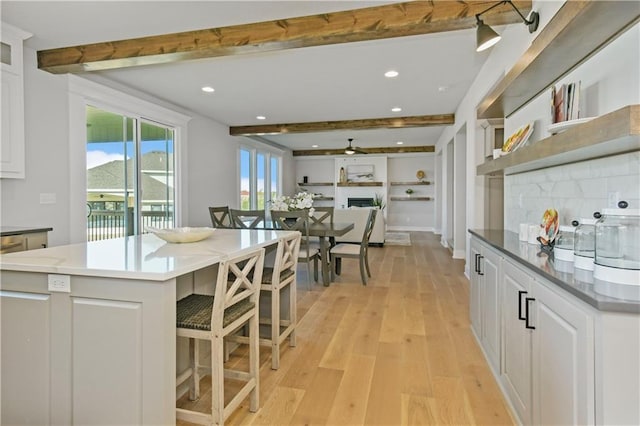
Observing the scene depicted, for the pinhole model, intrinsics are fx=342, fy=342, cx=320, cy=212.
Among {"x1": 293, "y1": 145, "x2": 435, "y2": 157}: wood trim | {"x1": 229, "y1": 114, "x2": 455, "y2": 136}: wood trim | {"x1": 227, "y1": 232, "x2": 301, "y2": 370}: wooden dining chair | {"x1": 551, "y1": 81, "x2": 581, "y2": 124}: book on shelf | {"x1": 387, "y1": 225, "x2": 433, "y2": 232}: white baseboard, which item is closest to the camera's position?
{"x1": 551, "y1": 81, "x2": 581, "y2": 124}: book on shelf

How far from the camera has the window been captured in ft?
26.4

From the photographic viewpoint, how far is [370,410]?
1861 millimetres

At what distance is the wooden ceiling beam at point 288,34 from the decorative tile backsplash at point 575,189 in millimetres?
1178

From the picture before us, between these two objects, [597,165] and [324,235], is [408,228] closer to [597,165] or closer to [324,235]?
[324,235]

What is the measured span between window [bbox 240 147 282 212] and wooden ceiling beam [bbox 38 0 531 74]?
4.67m

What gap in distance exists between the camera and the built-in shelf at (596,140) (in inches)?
43.4

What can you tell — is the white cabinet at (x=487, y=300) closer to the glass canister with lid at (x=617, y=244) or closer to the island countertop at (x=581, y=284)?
the island countertop at (x=581, y=284)

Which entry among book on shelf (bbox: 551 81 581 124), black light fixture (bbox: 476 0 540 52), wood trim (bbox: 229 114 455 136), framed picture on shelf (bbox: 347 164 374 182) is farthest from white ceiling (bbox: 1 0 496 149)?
framed picture on shelf (bbox: 347 164 374 182)

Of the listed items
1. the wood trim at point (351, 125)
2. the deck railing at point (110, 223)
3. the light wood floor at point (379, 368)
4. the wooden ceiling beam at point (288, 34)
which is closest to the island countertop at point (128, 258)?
the light wood floor at point (379, 368)

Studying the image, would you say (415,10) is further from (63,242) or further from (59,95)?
(63,242)

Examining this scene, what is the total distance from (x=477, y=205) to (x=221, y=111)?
434 centimetres

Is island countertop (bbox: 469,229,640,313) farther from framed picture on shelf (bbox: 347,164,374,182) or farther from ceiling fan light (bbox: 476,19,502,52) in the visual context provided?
framed picture on shelf (bbox: 347,164,374,182)

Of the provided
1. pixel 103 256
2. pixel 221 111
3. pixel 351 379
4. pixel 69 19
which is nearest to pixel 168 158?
pixel 221 111

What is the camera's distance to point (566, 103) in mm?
1809
